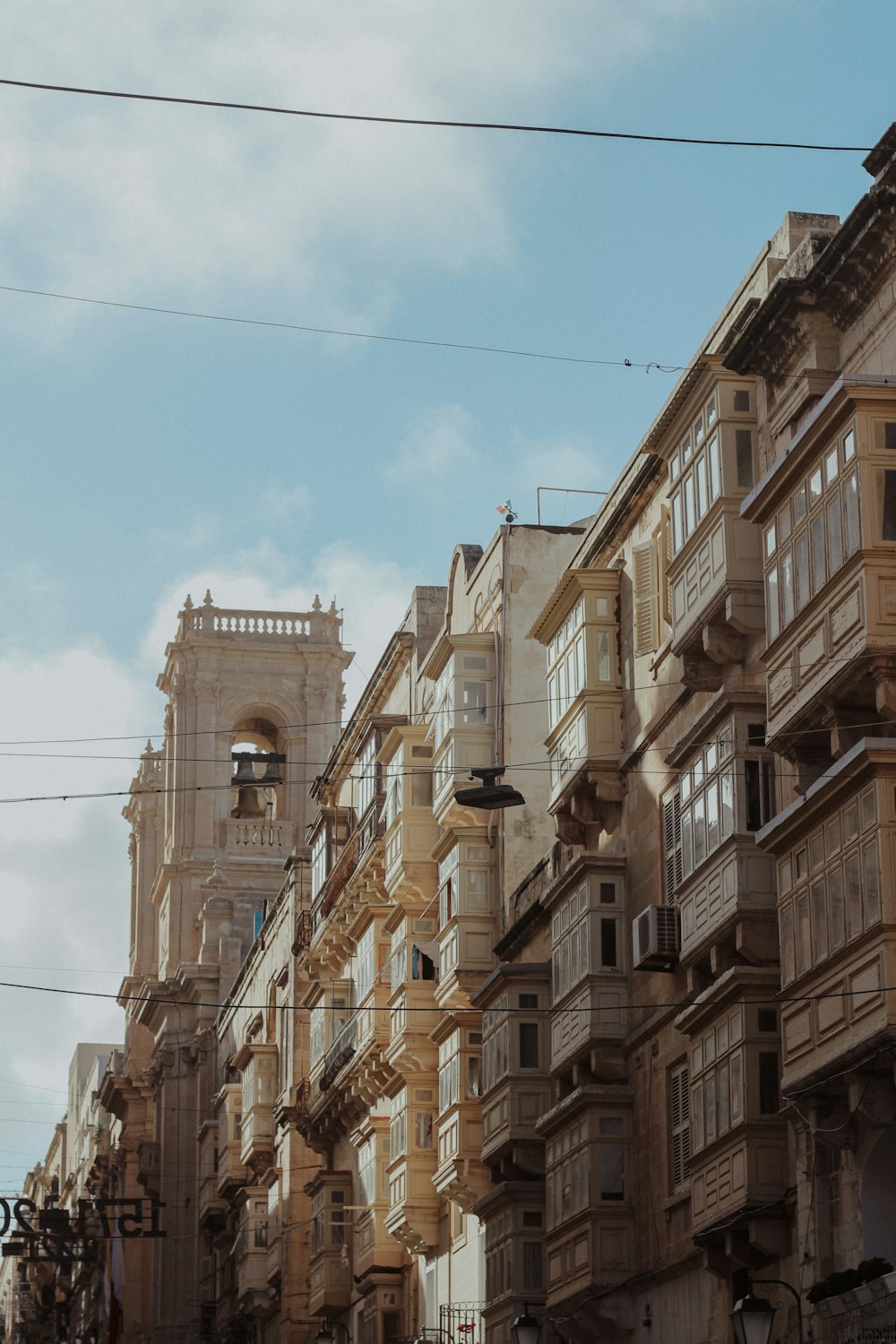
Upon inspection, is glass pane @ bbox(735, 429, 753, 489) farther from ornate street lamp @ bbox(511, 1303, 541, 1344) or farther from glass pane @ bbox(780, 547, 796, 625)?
ornate street lamp @ bbox(511, 1303, 541, 1344)

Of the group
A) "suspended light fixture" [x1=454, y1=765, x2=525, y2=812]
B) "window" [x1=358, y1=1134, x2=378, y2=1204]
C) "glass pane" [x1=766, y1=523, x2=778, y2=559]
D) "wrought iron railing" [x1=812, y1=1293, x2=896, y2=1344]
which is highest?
"glass pane" [x1=766, y1=523, x2=778, y2=559]

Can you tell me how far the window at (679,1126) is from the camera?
27500 mm

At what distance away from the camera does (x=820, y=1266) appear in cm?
2261

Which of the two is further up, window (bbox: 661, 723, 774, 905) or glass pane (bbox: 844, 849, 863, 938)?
window (bbox: 661, 723, 774, 905)

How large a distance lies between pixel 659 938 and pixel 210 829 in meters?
54.5

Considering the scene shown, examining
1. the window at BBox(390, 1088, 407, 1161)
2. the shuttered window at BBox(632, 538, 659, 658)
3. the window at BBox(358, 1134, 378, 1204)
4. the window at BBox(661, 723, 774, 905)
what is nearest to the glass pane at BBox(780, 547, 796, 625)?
the window at BBox(661, 723, 774, 905)

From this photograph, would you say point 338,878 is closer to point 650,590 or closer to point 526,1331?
point 650,590

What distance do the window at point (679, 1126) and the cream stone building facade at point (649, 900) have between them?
0.06 metres

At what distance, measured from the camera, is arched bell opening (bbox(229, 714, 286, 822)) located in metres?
78.8

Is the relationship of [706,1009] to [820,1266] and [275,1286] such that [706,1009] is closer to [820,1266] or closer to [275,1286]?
[820,1266]

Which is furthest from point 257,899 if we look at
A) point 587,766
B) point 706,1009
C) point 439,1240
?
point 706,1009

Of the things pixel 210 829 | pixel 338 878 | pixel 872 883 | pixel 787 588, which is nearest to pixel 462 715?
pixel 338 878

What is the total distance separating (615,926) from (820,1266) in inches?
325

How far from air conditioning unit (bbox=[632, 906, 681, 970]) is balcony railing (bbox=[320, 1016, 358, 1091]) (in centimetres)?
1975
